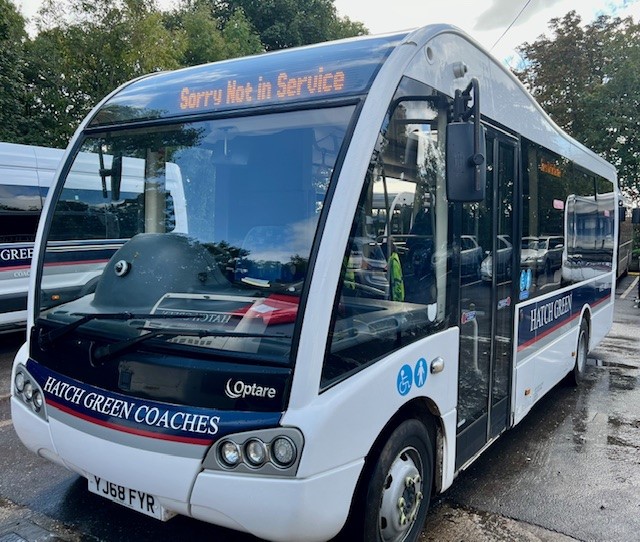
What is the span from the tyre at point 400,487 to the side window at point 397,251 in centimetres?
48

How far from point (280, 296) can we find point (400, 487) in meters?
1.14

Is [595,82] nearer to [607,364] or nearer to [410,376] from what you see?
[607,364]

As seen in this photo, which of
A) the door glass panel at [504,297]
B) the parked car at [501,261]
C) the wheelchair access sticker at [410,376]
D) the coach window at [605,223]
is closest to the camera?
the wheelchair access sticker at [410,376]

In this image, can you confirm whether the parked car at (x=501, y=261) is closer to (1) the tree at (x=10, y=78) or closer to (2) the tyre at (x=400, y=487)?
(2) the tyre at (x=400, y=487)

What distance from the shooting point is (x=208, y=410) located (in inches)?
97.3

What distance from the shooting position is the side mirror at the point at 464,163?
2.78m

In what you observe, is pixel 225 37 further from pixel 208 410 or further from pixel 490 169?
pixel 208 410

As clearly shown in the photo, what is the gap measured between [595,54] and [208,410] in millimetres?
25484

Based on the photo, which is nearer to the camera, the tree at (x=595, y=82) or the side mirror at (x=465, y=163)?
the side mirror at (x=465, y=163)

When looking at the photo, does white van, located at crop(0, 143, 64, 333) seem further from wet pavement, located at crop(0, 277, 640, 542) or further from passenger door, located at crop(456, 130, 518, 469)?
passenger door, located at crop(456, 130, 518, 469)

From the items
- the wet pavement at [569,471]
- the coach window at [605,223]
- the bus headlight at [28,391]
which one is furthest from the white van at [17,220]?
the coach window at [605,223]

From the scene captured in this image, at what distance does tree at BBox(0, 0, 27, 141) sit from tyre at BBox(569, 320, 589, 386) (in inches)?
540

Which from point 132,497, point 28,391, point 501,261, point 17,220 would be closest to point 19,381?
point 28,391

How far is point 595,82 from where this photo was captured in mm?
22734
